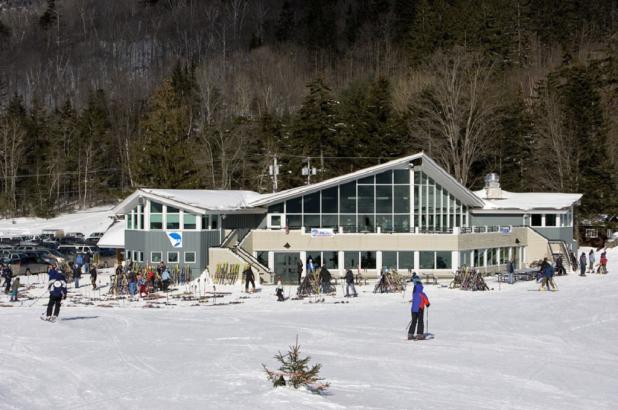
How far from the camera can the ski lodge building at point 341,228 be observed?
40438mm

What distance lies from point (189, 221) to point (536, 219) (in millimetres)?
19898

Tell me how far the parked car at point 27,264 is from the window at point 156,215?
604 centimetres

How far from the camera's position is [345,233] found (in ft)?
133

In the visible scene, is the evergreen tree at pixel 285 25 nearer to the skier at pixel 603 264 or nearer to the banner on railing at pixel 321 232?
the banner on railing at pixel 321 232

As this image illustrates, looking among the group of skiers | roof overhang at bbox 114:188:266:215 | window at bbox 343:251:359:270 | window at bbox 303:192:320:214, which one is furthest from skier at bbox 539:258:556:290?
roof overhang at bbox 114:188:266:215

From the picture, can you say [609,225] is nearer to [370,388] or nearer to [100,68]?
[370,388]

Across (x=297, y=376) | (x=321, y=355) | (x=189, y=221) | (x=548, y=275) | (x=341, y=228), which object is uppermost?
(x=189, y=221)

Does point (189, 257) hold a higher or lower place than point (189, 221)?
lower

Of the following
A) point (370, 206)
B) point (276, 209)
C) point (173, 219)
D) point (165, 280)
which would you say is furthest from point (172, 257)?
point (370, 206)

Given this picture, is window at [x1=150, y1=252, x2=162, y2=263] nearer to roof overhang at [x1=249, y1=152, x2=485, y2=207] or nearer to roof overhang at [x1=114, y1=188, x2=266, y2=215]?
roof overhang at [x1=114, y1=188, x2=266, y2=215]

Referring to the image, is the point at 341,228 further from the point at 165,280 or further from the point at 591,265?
the point at 591,265

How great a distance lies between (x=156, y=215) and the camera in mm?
41312

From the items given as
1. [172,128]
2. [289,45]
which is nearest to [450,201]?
[172,128]

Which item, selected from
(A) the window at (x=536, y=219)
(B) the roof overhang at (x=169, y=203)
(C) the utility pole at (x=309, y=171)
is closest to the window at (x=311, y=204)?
(B) the roof overhang at (x=169, y=203)
